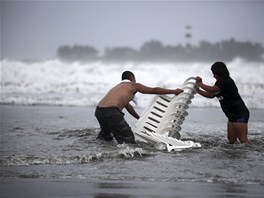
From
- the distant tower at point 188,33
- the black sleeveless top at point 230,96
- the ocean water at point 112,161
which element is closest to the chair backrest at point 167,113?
the ocean water at point 112,161

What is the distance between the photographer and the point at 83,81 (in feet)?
73.4

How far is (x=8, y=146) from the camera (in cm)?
709

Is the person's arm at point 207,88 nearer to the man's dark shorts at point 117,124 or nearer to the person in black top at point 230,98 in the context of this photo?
the person in black top at point 230,98

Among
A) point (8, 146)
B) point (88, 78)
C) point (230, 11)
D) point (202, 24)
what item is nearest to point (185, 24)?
point (202, 24)

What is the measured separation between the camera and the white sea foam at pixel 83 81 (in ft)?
49.5

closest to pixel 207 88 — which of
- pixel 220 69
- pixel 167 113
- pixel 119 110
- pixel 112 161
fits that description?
pixel 220 69

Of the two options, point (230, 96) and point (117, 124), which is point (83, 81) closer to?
point (117, 124)

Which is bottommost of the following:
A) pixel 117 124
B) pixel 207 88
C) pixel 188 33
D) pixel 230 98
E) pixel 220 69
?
pixel 117 124

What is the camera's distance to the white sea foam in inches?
594

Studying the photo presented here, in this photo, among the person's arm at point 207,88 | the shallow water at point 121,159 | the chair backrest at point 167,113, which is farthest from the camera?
the chair backrest at point 167,113

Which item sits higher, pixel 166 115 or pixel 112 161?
pixel 166 115

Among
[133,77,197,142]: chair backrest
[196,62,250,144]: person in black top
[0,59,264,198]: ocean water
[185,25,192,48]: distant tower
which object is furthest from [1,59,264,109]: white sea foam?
[185,25,192,48]: distant tower

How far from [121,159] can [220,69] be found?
2.12m

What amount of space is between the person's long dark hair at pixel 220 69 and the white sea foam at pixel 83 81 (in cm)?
693
